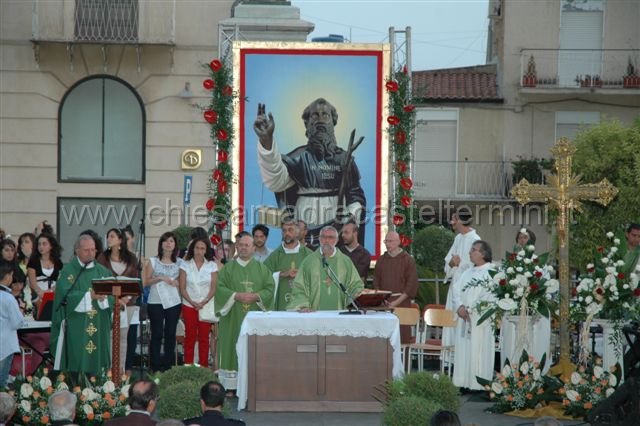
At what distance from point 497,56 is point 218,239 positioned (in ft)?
55.3

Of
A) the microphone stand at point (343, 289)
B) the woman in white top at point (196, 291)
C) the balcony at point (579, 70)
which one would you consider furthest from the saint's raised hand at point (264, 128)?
the balcony at point (579, 70)

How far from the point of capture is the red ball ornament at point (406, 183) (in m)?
19.4

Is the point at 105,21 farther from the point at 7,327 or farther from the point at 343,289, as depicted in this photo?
the point at 7,327

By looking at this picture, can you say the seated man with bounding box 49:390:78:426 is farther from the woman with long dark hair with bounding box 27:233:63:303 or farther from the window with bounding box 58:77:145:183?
the window with bounding box 58:77:145:183

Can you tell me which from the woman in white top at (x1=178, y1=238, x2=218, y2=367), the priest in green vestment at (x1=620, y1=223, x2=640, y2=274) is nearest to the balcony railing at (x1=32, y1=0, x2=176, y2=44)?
the woman in white top at (x1=178, y1=238, x2=218, y2=367)

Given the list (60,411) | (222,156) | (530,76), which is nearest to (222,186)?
(222,156)

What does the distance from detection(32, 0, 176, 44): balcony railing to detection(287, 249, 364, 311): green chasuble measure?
46.7 ft

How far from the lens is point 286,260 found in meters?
16.2

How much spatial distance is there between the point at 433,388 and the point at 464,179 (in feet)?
72.2

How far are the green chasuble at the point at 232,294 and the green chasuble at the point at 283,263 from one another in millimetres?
861

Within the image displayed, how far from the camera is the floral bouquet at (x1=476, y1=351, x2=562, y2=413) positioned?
1316 centimetres

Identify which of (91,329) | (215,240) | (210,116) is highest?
(210,116)

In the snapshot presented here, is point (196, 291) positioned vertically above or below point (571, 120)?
below

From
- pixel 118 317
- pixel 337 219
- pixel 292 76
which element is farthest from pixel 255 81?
pixel 118 317
